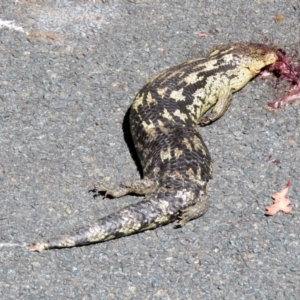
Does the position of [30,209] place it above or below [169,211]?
below

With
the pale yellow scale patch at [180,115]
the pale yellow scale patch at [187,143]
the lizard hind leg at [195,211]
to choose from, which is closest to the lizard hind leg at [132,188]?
the lizard hind leg at [195,211]

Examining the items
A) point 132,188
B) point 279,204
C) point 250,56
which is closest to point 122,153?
point 132,188

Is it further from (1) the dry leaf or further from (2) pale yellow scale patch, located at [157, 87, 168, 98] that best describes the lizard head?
(1) the dry leaf

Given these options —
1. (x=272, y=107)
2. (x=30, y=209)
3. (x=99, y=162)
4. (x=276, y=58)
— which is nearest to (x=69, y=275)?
(x=30, y=209)

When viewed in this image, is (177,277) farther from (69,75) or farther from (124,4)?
(124,4)

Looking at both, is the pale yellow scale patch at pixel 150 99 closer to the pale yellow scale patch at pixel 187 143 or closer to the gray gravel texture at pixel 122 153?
the gray gravel texture at pixel 122 153

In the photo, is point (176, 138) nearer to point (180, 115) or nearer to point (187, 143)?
point (187, 143)

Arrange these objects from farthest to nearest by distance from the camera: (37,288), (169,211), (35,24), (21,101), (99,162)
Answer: (35,24) < (21,101) < (99,162) < (169,211) < (37,288)
